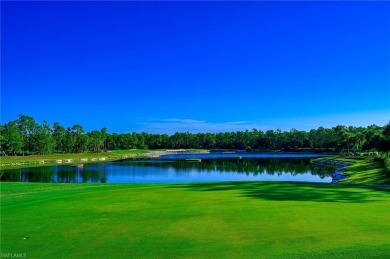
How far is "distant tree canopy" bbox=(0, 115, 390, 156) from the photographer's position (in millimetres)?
87725

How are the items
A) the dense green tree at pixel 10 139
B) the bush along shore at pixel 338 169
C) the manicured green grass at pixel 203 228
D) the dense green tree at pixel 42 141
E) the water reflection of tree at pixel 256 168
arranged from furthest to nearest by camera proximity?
the dense green tree at pixel 42 141 → the dense green tree at pixel 10 139 → the water reflection of tree at pixel 256 168 → the bush along shore at pixel 338 169 → the manicured green grass at pixel 203 228

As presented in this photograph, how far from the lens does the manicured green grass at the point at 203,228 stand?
705 centimetres

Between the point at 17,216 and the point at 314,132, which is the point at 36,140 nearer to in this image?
the point at 17,216

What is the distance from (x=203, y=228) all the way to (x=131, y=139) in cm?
17072

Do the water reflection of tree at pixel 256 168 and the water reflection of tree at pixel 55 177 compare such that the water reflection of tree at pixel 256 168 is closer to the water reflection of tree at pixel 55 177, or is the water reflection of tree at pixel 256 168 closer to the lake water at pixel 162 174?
the lake water at pixel 162 174

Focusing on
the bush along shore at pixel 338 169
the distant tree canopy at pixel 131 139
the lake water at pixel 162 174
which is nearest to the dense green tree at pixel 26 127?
the distant tree canopy at pixel 131 139

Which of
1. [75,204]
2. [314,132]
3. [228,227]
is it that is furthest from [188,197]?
[314,132]

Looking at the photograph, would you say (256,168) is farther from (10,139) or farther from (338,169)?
(10,139)

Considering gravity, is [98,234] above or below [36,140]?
below

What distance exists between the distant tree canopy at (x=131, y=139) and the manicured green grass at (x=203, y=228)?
136ft

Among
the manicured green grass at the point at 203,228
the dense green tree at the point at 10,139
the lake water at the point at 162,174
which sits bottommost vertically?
the lake water at the point at 162,174

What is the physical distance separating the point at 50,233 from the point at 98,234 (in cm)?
133

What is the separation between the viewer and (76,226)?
9.48 meters

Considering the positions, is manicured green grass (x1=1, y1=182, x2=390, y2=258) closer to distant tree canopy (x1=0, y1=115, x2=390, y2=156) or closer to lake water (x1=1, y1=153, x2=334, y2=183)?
lake water (x1=1, y1=153, x2=334, y2=183)
